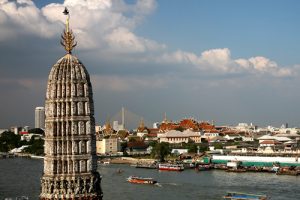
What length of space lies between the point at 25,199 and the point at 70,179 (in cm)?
2238

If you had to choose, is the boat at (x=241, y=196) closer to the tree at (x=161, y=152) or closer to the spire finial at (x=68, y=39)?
the spire finial at (x=68, y=39)

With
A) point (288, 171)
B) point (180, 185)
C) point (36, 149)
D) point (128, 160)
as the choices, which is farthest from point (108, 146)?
point (180, 185)

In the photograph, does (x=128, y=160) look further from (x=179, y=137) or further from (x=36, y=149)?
(x=179, y=137)

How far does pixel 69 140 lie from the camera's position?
58.8 feet

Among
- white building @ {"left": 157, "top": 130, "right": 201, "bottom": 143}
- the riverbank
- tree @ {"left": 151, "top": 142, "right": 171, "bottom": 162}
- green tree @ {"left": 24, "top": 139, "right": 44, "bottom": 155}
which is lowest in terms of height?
the riverbank

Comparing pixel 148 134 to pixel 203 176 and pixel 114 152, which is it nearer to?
pixel 114 152

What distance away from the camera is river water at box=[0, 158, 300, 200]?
42.8m

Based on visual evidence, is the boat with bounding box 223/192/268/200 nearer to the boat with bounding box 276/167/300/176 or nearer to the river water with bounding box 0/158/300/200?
the river water with bounding box 0/158/300/200

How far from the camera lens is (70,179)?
17.7m

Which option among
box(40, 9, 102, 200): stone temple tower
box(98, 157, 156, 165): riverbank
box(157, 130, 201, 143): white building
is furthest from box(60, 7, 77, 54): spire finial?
box(157, 130, 201, 143): white building

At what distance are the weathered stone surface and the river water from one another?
2325 cm

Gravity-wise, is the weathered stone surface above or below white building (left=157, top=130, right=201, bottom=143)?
below

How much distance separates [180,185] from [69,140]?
32.5m

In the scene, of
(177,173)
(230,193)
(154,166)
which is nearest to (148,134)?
(154,166)
